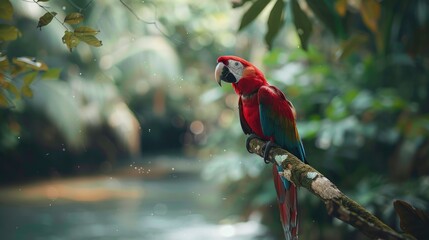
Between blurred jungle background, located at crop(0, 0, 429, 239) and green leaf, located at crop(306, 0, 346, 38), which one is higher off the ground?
blurred jungle background, located at crop(0, 0, 429, 239)

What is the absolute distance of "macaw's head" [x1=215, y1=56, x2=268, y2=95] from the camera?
1002 mm

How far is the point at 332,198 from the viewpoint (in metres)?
0.69

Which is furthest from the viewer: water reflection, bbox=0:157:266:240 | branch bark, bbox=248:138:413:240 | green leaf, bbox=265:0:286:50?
water reflection, bbox=0:157:266:240

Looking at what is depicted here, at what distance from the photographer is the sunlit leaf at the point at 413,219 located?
28.5 inches

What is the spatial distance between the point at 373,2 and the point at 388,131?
4.89 ft

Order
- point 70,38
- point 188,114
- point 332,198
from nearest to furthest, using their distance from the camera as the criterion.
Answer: point 332,198
point 70,38
point 188,114

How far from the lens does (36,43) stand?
5.69 m

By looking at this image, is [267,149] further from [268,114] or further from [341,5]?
[341,5]

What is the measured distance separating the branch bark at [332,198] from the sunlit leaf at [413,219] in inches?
2.0

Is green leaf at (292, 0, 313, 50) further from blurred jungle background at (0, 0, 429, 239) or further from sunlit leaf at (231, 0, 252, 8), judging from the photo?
sunlit leaf at (231, 0, 252, 8)

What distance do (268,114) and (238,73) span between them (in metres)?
0.10

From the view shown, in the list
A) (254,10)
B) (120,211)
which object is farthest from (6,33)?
(120,211)

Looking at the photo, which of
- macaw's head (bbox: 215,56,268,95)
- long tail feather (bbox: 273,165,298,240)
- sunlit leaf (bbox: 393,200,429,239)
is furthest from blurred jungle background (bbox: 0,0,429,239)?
sunlit leaf (bbox: 393,200,429,239)

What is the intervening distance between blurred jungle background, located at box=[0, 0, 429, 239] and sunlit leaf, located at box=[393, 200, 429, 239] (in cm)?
54
